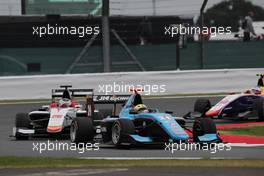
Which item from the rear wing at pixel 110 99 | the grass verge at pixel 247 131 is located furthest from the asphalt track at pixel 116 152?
the grass verge at pixel 247 131

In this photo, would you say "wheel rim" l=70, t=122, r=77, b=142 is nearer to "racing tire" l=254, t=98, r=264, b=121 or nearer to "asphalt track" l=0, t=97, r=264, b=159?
"asphalt track" l=0, t=97, r=264, b=159

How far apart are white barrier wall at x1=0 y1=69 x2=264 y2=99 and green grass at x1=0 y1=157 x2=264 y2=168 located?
12610 millimetres

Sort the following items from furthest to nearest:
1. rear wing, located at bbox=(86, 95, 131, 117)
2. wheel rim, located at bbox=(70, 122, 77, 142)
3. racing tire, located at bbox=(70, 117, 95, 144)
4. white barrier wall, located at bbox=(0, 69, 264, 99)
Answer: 1. white barrier wall, located at bbox=(0, 69, 264, 99)
2. rear wing, located at bbox=(86, 95, 131, 117)
3. wheel rim, located at bbox=(70, 122, 77, 142)
4. racing tire, located at bbox=(70, 117, 95, 144)

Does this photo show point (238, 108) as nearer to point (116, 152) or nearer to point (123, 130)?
point (123, 130)

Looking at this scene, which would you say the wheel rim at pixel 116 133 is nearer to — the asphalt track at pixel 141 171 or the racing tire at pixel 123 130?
the racing tire at pixel 123 130

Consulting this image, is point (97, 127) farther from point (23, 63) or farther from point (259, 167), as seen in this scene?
point (23, 63)

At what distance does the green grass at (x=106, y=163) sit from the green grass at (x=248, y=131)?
4498 mm

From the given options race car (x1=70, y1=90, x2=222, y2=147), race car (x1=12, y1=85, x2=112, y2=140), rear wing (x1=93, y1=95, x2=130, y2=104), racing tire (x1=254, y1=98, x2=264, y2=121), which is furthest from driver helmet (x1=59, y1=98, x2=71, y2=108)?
racing tire (x1=254, y1=98, x2=264, y2=121)

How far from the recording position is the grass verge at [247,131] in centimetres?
1468

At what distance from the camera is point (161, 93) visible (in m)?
24.5

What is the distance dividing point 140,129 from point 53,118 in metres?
2.15

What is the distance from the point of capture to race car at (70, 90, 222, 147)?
12.1 m

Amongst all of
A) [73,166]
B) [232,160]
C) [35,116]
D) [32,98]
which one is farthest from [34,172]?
[32,98]

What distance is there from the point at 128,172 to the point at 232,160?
6.01 ft
